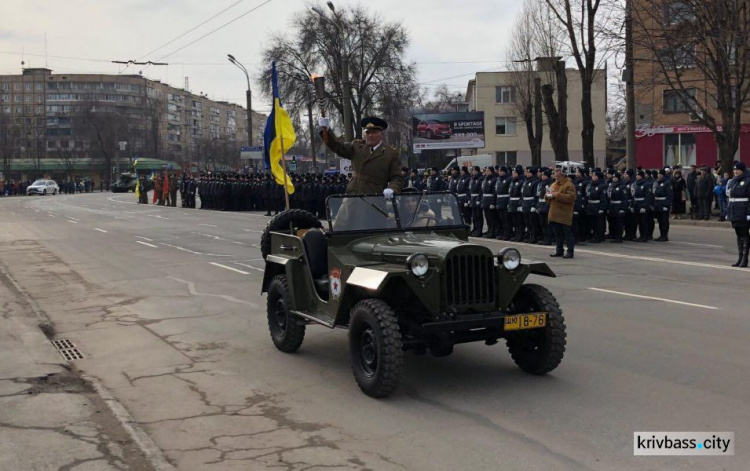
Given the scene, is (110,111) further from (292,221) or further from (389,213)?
(389,213)

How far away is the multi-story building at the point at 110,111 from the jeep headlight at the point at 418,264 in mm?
115886

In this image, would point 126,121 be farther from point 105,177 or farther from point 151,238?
point 151,238

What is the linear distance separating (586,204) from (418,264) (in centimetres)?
1432

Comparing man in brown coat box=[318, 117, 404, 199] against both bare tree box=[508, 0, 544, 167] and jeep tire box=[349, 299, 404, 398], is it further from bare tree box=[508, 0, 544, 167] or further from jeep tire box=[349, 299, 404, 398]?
bare tree box=[508, 0, 544, 167]

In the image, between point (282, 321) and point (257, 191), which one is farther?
point (257, 191)

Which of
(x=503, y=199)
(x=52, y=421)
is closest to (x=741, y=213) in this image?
(x=503, y=199)

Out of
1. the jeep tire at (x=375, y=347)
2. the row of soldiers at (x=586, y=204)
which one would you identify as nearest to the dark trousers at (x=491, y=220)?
the row of soldiers at (x=586, y=204)

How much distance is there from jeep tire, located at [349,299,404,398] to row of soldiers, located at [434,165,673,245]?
1277 centimetres

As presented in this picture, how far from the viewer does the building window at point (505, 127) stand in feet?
237

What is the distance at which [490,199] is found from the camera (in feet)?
69.7

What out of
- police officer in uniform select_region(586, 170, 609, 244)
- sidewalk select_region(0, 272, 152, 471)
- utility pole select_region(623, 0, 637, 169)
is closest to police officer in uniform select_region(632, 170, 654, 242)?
police officer in uniform select_region(586, 170, 609, 244)

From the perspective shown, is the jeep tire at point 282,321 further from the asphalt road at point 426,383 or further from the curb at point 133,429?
the curb at point 133,429

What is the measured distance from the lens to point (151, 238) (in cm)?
2283

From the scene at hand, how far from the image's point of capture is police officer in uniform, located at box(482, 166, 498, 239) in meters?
21.2
